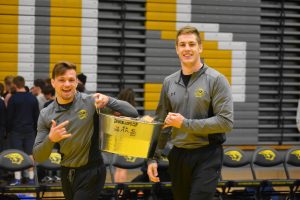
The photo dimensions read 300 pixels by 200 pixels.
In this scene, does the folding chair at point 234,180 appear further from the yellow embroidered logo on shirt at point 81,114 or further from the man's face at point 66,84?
the man's face at point 66,84

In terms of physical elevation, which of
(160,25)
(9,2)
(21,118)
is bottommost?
(21,118)

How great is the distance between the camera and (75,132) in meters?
4.91

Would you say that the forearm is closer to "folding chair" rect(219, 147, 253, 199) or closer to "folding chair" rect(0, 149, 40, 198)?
"folding chair" rect(0, 149, 40, 198)

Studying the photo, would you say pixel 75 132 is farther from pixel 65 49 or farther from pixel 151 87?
pixel 151 87

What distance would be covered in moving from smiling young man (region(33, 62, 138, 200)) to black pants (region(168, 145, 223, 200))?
1.96ft

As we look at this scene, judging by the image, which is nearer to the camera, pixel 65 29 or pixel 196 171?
pixel 196 171

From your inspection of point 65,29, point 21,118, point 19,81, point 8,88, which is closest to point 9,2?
point 65,29

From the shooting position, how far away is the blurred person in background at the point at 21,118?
10289 millimetres

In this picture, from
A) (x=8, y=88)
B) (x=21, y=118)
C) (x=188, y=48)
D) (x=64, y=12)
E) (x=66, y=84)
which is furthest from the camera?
(x=64, y=12)

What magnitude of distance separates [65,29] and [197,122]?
8.16m

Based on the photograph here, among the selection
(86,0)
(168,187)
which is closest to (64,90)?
(168,187)

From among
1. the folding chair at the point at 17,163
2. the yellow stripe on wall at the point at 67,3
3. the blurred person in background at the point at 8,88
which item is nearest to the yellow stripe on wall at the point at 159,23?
the yellow stripe on wall at the point at 67,3

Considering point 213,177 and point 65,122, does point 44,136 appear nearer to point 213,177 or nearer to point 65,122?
point 65,122

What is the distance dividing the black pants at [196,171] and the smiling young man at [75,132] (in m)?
0.60
